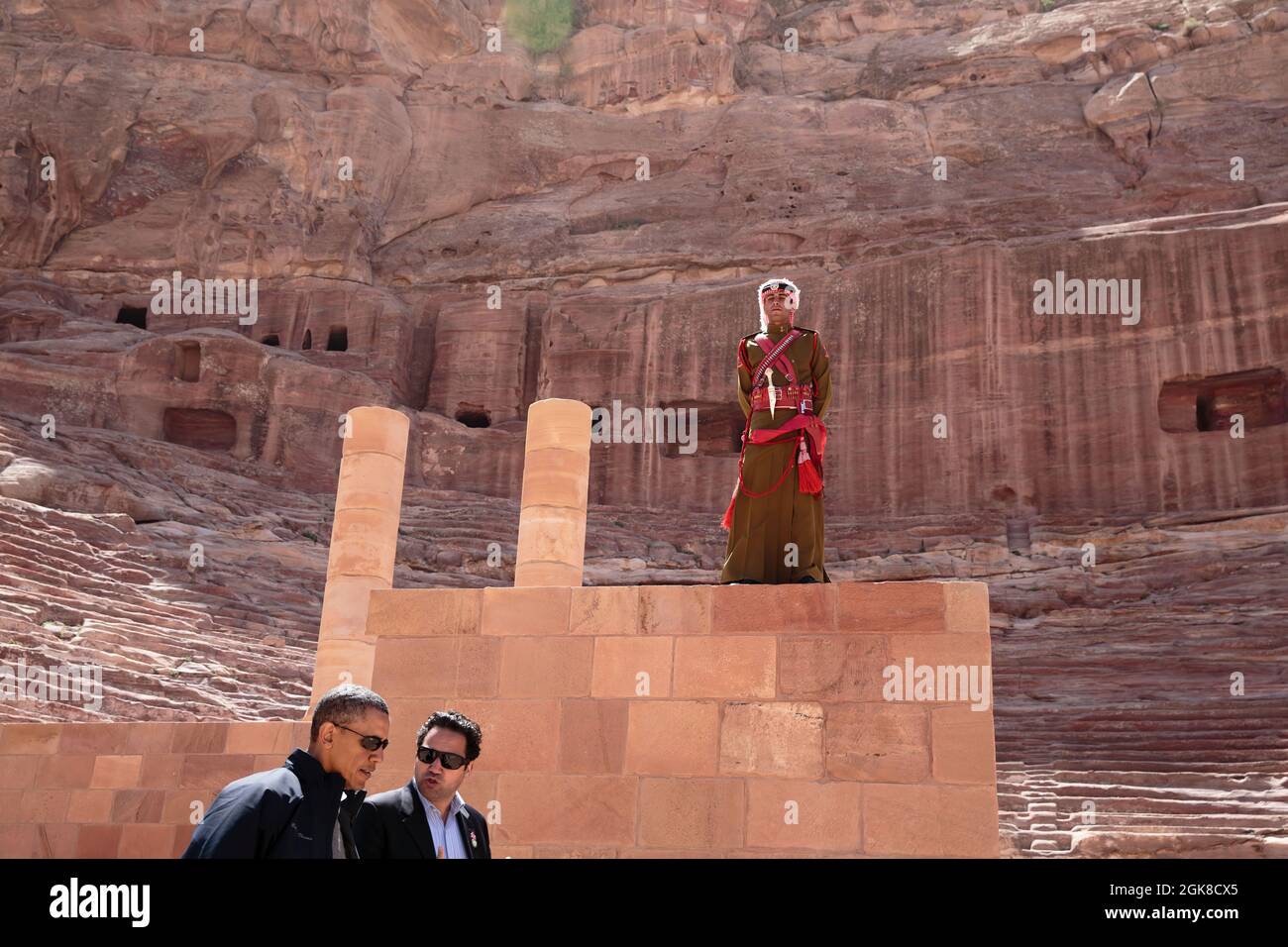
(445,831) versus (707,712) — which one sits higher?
(707,712)

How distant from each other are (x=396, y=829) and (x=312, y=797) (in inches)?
25.4

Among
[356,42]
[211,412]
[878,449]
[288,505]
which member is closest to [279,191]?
[356,42]

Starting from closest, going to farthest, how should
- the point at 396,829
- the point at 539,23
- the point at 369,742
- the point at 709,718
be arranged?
1. the point at 369,742
2. the point at 396,829
3. the point at 709,718
4. the point at 539,23

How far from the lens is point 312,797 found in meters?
3.76

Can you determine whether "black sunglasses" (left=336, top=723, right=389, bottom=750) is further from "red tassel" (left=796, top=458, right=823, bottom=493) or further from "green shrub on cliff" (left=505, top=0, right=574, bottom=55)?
"green shrub on cliff" (left=505, top=0, right=574, bottom=55)

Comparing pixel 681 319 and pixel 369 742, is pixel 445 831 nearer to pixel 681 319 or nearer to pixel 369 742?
pixel 369 742

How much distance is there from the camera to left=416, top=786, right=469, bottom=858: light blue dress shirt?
4.43 meters

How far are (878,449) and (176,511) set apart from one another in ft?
42.0

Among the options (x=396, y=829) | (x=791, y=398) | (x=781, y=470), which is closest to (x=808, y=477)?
(x=781, y=470)

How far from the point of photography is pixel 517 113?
36.0m

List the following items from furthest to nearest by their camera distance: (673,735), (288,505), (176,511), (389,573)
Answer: (288,505), (176,511), (389,573), (673,735)

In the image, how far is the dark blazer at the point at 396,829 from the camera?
14.1 ft
